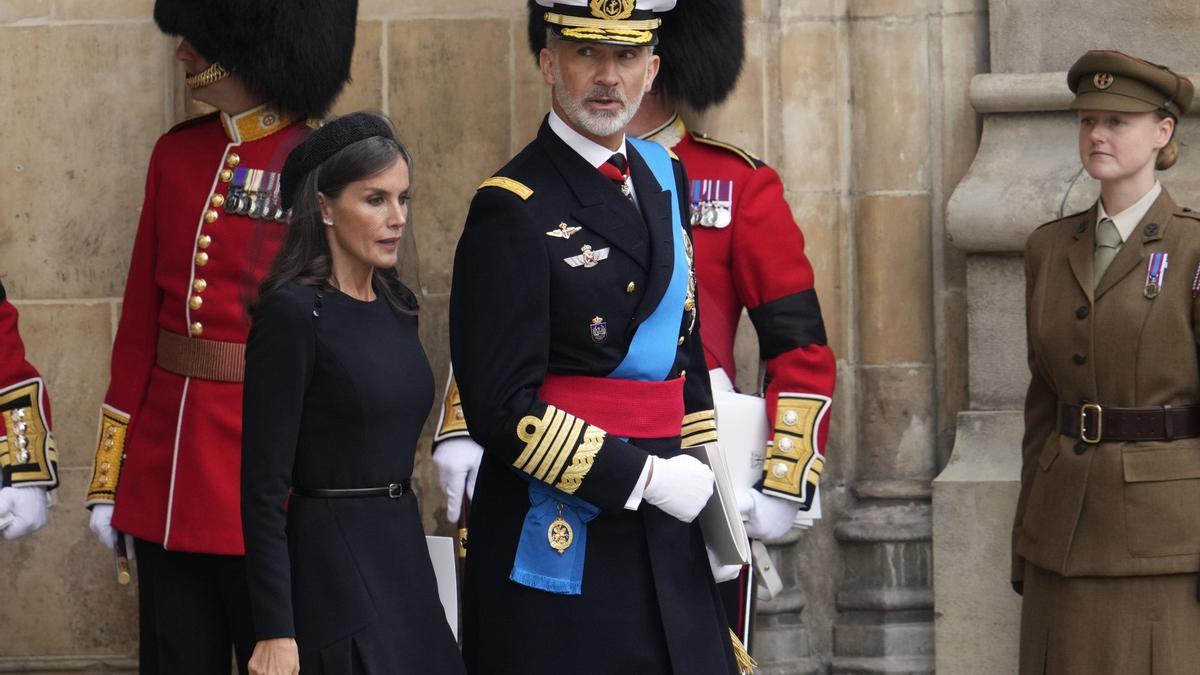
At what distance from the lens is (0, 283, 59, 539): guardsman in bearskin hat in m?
5.15

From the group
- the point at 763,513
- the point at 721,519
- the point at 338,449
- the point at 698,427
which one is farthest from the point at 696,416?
the point at 763,513

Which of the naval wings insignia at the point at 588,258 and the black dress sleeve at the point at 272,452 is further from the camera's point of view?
the naval wings insignia at the point at 588,258

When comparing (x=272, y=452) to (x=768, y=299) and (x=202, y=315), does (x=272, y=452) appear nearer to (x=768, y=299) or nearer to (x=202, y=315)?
(x=202, y=315)

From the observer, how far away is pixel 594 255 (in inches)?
150

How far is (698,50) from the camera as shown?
5488mm

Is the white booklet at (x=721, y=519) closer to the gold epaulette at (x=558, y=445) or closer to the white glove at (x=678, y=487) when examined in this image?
the white glove at (x=678, y=487)

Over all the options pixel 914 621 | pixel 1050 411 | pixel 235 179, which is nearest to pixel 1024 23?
pixel 1050 411

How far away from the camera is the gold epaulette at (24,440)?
17.0 ft

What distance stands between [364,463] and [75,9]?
9.63ft

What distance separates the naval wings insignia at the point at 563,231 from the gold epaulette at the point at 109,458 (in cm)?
187

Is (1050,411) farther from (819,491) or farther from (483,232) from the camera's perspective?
(483,232)

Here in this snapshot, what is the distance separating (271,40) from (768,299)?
1468 mm

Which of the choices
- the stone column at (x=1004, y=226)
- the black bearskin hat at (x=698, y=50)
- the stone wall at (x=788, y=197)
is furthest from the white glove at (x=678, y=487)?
the stone wall at (x=788, y=197)

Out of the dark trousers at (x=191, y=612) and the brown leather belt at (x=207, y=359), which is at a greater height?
the brown leather belt at (x=207, y=359)
